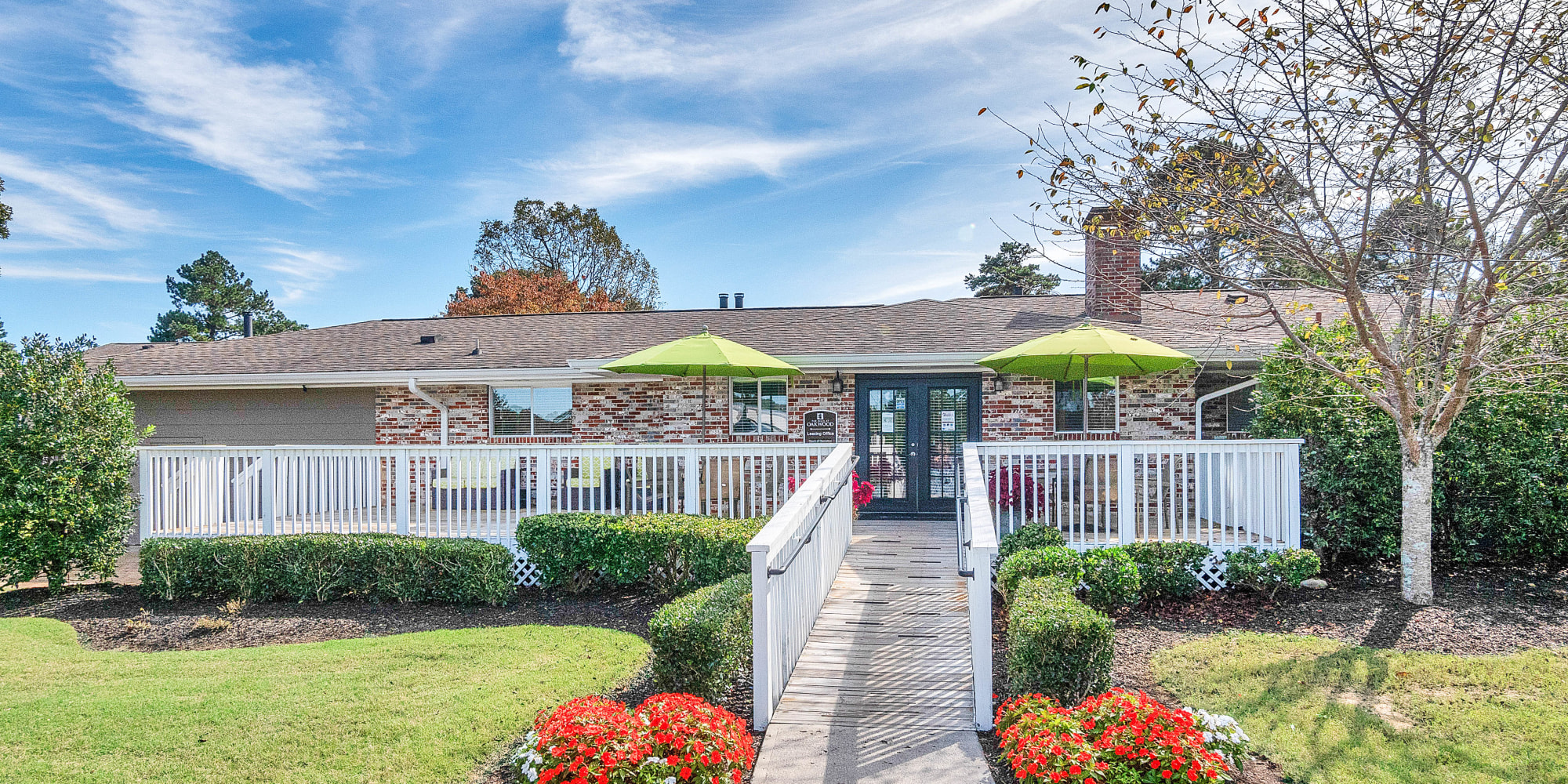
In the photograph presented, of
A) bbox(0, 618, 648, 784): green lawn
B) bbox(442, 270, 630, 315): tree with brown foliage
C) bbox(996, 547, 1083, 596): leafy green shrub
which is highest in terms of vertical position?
bbox(442, 270, 630, 315): tree with brown foliage

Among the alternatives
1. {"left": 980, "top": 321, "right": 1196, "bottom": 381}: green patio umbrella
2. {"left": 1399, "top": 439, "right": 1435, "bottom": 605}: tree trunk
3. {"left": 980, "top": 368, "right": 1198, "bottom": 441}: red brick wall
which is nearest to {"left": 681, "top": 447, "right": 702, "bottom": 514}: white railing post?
{"left": 980, "top": 321, "right": 1196, "bottom": 381}: green patio umbrella

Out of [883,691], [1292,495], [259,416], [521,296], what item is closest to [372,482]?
[259,416]

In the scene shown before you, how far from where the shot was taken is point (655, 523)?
6723 millimetres

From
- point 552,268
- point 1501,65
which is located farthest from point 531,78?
point 552,268

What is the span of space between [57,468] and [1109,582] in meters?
9.99

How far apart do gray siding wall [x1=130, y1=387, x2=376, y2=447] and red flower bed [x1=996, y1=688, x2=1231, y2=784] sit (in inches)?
447

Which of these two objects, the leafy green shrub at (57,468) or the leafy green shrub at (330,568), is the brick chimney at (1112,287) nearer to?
the leafy green shrub at (330,568)

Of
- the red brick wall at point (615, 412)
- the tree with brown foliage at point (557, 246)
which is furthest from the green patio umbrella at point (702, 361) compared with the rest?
the tree with brown foliage at point (557, 246)

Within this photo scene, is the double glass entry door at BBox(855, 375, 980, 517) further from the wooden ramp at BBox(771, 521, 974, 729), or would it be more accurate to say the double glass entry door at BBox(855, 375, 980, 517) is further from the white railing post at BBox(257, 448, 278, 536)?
the white railing post at BBox(257, 448, 278, 536)

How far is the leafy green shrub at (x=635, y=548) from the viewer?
628cm

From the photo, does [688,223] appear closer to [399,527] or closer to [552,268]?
[552,268]

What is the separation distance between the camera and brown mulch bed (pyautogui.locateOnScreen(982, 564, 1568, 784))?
4984mm

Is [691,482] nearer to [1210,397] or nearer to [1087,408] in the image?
[1087,408]

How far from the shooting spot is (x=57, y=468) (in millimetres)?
7430
